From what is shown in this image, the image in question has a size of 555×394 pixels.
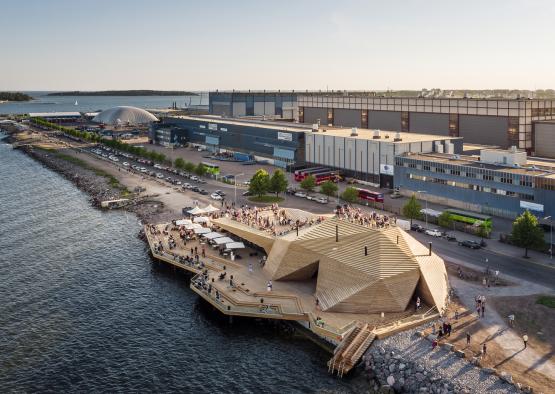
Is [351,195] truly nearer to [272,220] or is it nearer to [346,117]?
[272,220]

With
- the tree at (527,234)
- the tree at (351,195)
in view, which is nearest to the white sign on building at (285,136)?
the tree at (351,195)

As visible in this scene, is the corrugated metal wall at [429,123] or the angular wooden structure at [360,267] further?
the corrugated metal wall at [429,123]

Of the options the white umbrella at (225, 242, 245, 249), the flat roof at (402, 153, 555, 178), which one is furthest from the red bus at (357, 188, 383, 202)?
the white umbrella at (225, 242, 245, 249)

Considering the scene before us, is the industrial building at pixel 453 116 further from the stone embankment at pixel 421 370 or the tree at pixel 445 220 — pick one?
the stone embankment at pixel 421 370

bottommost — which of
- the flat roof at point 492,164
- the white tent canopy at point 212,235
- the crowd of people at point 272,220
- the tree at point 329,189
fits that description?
the white tent canopy at point 212,235

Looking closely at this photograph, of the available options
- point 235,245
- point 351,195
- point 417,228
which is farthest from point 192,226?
point 417,228
